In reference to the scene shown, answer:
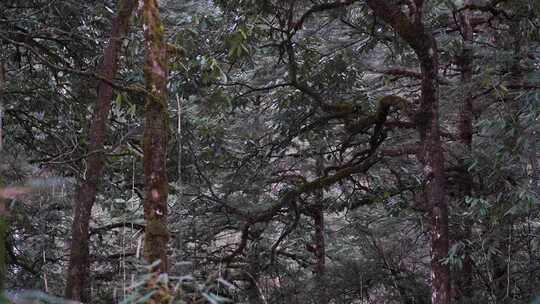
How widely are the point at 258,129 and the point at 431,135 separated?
13.2 ft

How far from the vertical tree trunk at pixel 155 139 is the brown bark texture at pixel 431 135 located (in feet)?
7.82

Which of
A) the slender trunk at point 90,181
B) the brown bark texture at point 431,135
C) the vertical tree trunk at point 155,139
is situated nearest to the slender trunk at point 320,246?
the brown bark texture at point 431,135

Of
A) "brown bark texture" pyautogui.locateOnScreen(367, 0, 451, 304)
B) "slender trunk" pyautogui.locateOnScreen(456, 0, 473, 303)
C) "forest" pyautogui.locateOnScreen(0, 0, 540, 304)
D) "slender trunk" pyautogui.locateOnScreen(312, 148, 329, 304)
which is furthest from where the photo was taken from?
"slender trunk" pyautogui.locateOnScreen(312, 148, 329, 304)

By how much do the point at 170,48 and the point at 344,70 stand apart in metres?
3.60

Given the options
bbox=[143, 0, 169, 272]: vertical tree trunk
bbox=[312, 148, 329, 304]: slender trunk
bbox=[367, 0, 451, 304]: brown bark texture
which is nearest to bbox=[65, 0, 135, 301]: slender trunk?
bbox=[143, 0, 169, 272]: vertical tree trunk

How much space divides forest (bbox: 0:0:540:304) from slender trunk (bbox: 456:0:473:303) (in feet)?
0.12

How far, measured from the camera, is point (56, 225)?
806 cm

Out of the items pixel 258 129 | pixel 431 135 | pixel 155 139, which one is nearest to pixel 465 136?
pixel 431 135

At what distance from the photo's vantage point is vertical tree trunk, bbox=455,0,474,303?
20.6ft

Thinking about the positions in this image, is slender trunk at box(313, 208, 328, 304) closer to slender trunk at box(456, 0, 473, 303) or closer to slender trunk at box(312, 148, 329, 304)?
slender trunk at box(312, 148, 329, 304)

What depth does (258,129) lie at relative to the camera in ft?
29.7

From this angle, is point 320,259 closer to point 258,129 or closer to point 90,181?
point 258,129

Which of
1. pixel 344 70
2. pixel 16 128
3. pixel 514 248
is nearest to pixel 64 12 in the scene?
pixel 16 128

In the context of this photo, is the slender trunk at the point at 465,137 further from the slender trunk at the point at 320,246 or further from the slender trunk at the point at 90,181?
the slender trunk at the point at 90,181
